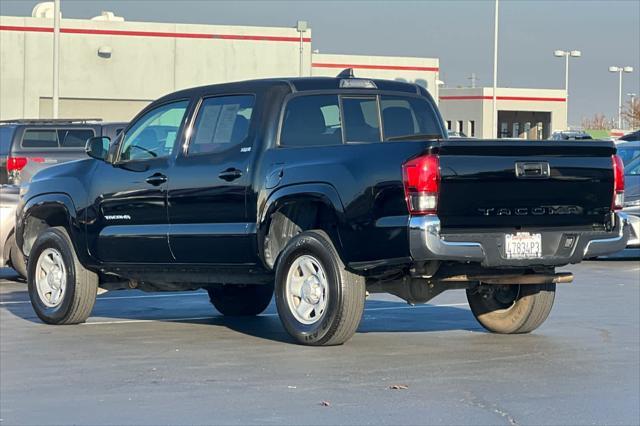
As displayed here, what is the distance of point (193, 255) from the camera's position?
10977mm

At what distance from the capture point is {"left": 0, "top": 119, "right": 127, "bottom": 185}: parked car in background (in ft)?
71.8

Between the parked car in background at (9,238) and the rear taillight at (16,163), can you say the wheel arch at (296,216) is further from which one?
the rear taillight at (16,163)

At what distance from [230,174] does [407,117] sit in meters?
1.72

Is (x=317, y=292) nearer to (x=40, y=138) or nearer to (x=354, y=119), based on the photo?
(x=354, y=119)

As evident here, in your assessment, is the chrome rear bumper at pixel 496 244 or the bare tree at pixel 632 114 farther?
the bare tree at pixel 632 114

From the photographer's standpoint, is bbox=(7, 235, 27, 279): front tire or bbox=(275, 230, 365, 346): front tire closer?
bbox=(275, 230, 365, 346): front tire

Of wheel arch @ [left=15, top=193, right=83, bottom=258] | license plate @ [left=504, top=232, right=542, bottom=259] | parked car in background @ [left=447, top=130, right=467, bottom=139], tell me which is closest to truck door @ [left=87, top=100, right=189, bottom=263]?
wheel arch @ [left=15, top=193, right=83, bottom=258]

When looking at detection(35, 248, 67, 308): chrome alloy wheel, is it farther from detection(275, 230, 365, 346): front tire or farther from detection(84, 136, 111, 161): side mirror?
detection(275, 230, 365, 346): front tire

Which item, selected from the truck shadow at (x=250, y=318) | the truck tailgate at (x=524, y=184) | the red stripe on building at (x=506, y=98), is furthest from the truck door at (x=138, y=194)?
the red stripe on building at (x=506, y=98)

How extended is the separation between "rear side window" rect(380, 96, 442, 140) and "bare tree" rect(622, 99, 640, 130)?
81.4 meters

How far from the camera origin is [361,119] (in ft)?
36.5

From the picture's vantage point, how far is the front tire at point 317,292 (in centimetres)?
986

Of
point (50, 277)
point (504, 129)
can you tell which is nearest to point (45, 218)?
point (50, 277)

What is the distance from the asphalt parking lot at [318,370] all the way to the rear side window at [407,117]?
1.65 m
